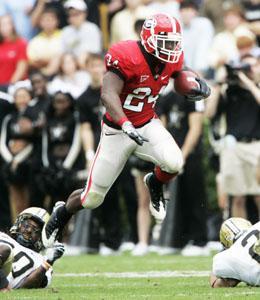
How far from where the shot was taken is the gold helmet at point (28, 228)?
7977mm

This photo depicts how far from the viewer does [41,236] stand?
8336 millimetres

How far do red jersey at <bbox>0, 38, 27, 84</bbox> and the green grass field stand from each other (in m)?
3.40

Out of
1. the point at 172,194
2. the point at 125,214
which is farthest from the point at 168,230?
the point at 125,214

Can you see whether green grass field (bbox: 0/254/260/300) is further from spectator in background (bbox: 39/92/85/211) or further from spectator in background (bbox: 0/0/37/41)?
spectator in background (bbox: 0/0/37/41)

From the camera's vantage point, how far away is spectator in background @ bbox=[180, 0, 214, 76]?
14.2 meters

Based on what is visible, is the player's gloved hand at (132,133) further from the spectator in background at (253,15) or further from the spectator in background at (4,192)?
the spectator in background at (253,15)

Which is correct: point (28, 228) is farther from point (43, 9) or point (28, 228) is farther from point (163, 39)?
point (43, 9)

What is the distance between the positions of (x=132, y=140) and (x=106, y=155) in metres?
0.24

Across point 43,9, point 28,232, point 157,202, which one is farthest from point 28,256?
point 43,9

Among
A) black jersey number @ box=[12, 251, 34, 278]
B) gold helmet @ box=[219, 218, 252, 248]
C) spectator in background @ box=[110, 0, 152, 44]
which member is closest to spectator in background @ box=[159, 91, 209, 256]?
spectator in background @ box=[110, 0, 152, 44]

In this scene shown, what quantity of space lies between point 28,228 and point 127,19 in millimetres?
7280

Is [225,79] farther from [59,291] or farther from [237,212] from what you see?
[59,291]

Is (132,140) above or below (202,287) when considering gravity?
above

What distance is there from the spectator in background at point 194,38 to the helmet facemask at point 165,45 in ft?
18.3
